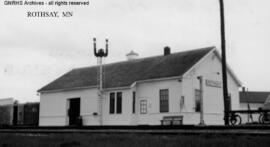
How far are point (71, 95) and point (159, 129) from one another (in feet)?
61.0

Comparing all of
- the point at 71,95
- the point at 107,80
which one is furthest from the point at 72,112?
the point at 107,80

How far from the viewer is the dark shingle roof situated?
82.8 feet

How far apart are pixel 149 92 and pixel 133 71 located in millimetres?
3079

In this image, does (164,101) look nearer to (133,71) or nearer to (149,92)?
(149,92)

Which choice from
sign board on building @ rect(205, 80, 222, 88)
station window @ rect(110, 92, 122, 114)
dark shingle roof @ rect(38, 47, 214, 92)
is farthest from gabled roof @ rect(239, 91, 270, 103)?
station window @ rect(110, 92, 122, 114)

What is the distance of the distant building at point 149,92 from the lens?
24172mm

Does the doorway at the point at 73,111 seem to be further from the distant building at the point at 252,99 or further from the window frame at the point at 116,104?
the distant building at the point at 252,99

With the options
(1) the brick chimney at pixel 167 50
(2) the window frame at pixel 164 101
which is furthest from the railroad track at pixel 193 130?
(1) the brick chimney at pixel 167 50

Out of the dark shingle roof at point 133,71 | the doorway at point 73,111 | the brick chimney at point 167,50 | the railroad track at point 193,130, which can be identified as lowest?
the railroad track at point 193,130

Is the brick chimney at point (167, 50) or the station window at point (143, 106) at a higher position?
the brick chimney at point (167, 50)

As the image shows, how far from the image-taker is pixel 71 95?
30094 mm

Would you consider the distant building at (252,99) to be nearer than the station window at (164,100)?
No

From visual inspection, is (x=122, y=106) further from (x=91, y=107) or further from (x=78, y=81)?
(x=78, y=81)

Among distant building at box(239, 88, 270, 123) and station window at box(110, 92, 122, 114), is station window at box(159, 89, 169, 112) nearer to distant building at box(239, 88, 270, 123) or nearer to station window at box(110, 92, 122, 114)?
station window at box(110, 92, 122, 114)
